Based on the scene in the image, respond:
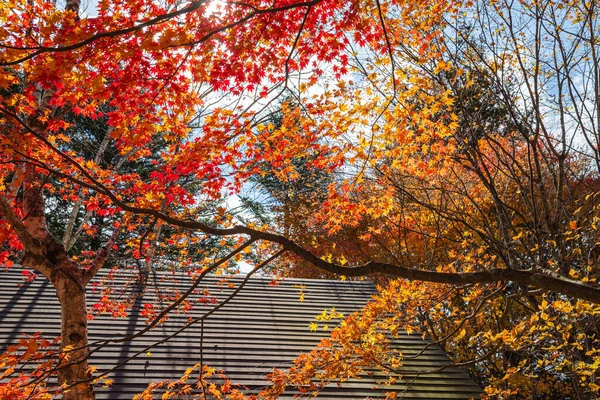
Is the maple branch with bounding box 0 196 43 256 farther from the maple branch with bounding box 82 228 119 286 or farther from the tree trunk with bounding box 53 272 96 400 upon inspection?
the maple branch with bounding box 82 228 119 286

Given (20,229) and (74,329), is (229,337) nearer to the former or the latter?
(74,329)

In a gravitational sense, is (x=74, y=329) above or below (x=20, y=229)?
below

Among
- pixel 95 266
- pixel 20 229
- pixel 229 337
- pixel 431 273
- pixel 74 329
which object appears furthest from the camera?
pixel 229 337

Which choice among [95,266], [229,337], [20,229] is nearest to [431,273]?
[95,266]

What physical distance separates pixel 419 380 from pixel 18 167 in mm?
5856

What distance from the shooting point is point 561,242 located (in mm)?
5633

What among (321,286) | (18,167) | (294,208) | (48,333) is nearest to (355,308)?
(321,286)

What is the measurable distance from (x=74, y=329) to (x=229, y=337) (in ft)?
9.90

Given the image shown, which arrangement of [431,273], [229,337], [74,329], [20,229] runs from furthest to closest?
[229,337]
[74,329]
[20,229]
[431,273]

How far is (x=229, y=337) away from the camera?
22.7 feet

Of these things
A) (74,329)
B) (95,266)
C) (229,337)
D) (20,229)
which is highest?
(20,229)

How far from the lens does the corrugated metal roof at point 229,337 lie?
236 inches

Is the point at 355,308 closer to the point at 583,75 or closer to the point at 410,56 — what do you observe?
the point at 410,56

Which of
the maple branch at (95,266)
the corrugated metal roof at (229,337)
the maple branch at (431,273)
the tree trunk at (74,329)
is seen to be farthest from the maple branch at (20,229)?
the corrugated metal roof at (229,337)
